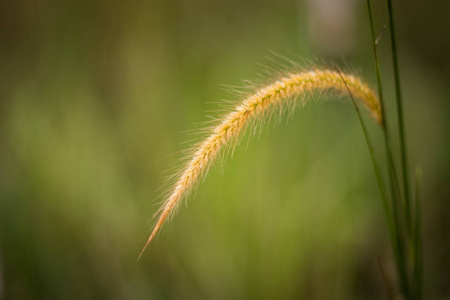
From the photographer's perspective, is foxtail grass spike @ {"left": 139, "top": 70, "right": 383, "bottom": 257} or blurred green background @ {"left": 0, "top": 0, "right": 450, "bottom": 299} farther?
blurred green background @ {"left": 0, "top": 0, "right": 450, "bottom": 299}

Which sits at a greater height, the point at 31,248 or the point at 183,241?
the point at 31,248

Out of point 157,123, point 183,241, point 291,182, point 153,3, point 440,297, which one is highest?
point 153,3

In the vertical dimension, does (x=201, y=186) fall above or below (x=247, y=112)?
below

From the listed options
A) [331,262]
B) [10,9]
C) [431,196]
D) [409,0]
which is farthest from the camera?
[409,0]

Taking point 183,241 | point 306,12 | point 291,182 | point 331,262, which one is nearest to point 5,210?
point 183,241

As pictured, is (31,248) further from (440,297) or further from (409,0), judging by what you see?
(409,0)

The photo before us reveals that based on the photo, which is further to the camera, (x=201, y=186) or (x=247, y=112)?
(x=201, y=186)

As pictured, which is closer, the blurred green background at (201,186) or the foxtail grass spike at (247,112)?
the foxtail grass spike at (247,112)

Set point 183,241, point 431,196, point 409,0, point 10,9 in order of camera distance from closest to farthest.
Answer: point 183,241, point 431,196, point 10,9, point 409,0
